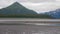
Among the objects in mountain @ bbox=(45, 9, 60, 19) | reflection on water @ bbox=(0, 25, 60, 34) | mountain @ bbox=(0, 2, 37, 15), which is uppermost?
mountain @ bbox=(0, 2, 37, 15)

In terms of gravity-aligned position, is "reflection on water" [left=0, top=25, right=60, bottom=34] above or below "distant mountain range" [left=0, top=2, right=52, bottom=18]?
below

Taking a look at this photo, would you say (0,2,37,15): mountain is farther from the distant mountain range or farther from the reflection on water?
the reflection on water

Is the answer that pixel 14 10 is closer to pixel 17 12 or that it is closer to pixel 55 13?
pixel 17 12

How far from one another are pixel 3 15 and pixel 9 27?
8.7 inches

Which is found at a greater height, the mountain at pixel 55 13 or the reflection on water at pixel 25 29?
the mountain at pixel 55 13

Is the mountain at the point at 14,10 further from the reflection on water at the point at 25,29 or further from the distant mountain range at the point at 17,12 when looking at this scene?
the reflection on water at the point at 25,29

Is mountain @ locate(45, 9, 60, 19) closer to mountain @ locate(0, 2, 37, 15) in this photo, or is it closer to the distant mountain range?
the distant mountain range

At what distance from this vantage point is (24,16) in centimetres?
225

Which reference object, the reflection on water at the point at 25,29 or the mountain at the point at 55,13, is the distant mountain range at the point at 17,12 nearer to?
the mountain at the point at 55,13

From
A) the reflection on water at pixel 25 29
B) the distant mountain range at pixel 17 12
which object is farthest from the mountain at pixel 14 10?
the reflection on water at pixel 25 29

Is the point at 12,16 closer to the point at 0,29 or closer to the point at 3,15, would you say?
the point at 3,15

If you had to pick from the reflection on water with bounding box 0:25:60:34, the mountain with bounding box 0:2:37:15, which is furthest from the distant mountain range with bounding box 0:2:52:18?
the reflection on water with bounding box 0:25:60:34

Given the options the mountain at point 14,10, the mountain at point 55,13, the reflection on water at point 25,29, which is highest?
the mountain at point 14,10

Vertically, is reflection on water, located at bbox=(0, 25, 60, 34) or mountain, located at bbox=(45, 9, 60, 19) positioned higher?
mountain, located at bbox=(45, 9, 60, 19)
